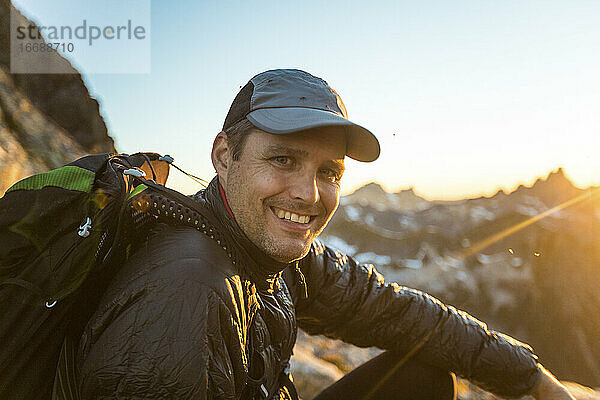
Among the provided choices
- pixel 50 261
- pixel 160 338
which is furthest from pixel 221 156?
pixel 160 338

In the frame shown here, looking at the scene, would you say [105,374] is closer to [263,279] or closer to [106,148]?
[263,279]

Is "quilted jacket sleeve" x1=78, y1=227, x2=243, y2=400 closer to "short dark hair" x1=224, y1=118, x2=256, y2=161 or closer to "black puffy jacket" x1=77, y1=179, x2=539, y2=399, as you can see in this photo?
"black puffy jacket" x1=77, y1=179, x2=539, y2=399

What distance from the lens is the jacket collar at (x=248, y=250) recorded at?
7.14 ft

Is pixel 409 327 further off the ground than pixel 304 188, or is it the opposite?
pixel 304 188

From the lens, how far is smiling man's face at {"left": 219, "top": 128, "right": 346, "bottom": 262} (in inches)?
83.0

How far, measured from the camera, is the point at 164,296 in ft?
4.97

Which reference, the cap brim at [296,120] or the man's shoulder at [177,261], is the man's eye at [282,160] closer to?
the cap brim at [296,120]

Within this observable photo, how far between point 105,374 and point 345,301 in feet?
7.19

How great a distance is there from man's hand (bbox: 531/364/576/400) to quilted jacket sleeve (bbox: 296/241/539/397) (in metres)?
0.07

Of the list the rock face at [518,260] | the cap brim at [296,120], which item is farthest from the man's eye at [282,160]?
the rock face at [518,260]

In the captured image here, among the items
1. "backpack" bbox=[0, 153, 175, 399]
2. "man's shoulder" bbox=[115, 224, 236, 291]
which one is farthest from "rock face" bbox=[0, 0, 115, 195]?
"man's shoulder" bbox=[115, 224, 236, 291]

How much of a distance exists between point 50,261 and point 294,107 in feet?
4.48

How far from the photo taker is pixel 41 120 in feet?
63.9

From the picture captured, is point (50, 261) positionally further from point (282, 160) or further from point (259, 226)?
point (282, 160)
